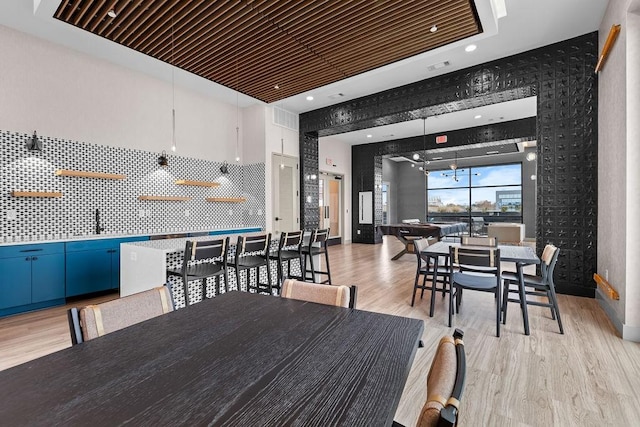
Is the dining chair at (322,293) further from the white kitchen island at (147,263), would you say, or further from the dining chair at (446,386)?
the white kitchen island at (147,263)

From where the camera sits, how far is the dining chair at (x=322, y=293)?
155cm

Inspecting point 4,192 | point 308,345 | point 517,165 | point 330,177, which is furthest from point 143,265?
point 517,165

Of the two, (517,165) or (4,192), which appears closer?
(4,192)

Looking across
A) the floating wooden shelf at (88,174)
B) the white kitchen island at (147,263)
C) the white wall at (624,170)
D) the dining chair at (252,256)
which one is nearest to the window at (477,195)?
the white wall at (624,170)

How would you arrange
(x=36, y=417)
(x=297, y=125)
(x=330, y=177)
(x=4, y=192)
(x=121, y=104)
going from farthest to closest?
1. (x=330, y=177)
2. (x=297, y=125)
3. (x=121, y=104)
4. (x=4, y=192)
5. (x=36, y=417)

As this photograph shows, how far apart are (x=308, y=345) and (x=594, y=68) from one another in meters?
5.26

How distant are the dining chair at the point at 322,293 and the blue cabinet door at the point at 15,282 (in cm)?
371

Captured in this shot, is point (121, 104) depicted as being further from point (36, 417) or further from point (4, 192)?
point (36, 417)

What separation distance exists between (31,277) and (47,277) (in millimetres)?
148

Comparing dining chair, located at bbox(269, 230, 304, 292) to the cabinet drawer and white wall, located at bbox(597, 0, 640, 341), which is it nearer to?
the cabinet drawer

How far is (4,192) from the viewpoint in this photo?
3871 millimetres

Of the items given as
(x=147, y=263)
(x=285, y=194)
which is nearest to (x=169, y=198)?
(x=285, y=194)

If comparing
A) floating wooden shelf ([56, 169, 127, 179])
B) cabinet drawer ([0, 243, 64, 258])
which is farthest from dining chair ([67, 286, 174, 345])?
floating wooden shelf ([56, 169, 127, 179])

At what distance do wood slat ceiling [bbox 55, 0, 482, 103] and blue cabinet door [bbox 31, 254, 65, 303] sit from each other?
2757 millimetres
